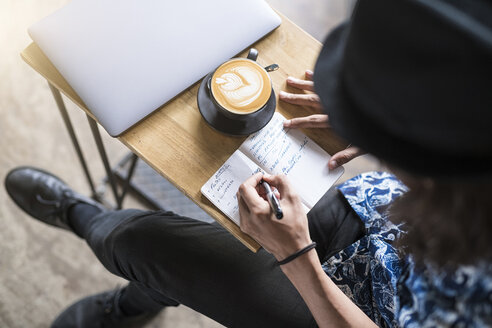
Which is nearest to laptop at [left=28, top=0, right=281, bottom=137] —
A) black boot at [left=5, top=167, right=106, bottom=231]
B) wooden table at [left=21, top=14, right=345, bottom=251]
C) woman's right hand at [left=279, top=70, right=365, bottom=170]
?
wooden table at [left=21, top=14, right=345, bottom=251]

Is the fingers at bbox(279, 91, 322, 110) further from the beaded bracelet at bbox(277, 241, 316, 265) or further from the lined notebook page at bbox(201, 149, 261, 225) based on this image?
the beaded bracelet at bbox(277, 241, 316, 265)

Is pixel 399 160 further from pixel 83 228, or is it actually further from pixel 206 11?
pixel 83 228

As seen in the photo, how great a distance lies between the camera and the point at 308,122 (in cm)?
81

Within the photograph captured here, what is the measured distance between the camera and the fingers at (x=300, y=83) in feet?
2.74

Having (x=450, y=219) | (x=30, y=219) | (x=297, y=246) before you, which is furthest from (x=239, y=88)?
(x=30, y=219)

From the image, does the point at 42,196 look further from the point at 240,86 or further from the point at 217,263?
the point at 240,86

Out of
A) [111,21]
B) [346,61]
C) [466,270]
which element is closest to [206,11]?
[111,21]

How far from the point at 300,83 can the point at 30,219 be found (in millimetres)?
996

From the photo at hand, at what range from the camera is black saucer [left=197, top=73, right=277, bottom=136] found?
0.79m

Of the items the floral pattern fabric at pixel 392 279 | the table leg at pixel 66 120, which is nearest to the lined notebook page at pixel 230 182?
the floral pattern fabric at pixel 392 279

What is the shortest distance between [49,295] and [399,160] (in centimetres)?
118

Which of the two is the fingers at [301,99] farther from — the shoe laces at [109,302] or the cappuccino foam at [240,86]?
the shoe laces at [109,302]

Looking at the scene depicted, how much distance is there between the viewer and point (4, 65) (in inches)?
59.5

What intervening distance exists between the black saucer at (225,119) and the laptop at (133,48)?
35 mm
